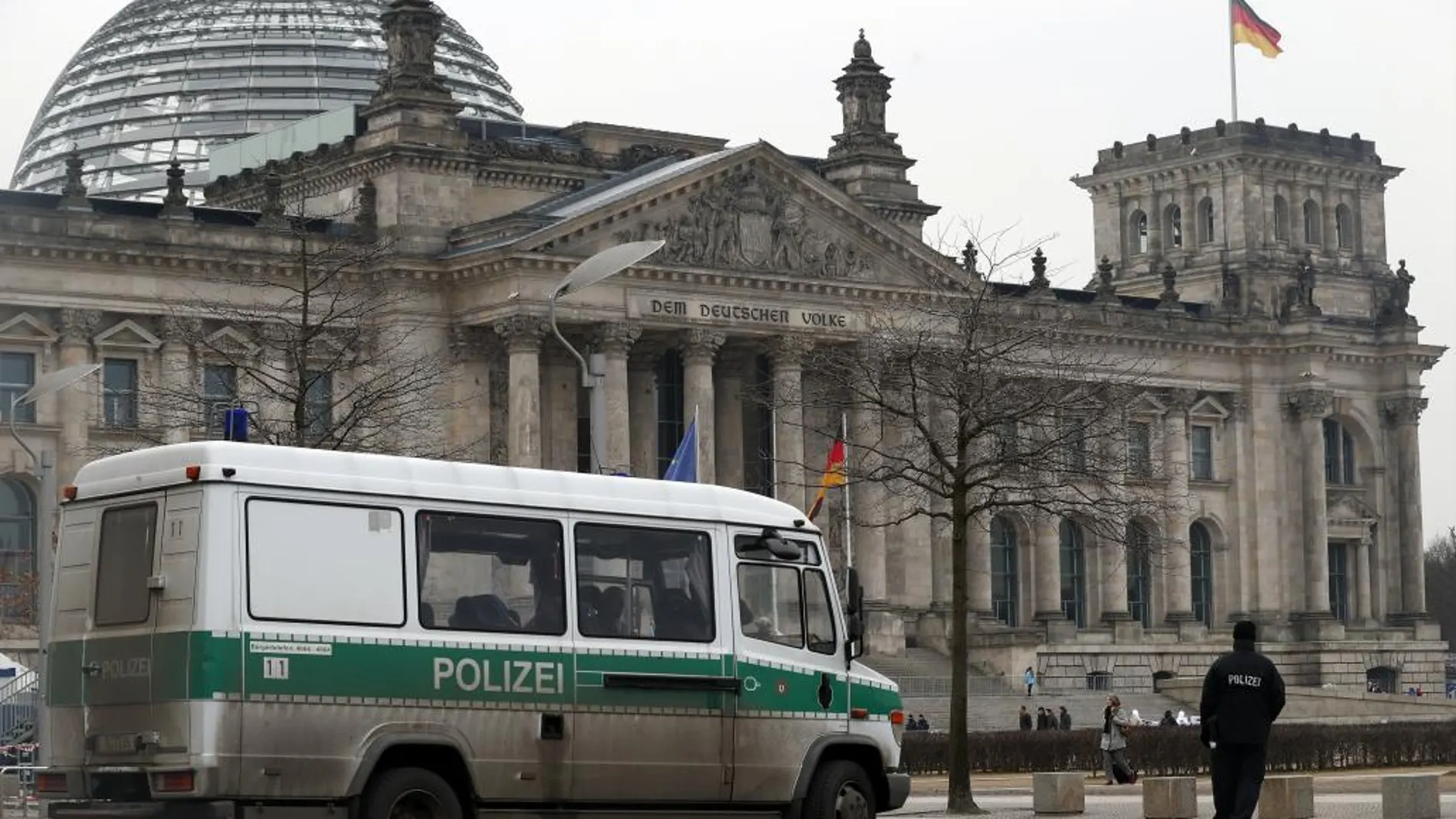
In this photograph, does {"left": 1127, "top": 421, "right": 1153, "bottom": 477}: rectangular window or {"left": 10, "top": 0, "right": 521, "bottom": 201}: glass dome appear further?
{"left": 10, "top": 0, "right": 521, "bottom": 201}: glass dome

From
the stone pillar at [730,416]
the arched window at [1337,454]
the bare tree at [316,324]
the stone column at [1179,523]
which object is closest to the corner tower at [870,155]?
the stone pillar at [730,416]

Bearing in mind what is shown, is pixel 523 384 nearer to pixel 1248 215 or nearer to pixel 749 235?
pixel 749 235

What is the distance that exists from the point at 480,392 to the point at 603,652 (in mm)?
56033

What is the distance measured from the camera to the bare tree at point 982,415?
52031mm

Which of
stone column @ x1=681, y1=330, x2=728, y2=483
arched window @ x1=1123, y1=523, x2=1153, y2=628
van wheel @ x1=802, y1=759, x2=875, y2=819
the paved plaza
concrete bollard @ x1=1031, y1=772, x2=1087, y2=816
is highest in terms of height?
stone column @ x1=681, y1=330, x2=728, y2=483

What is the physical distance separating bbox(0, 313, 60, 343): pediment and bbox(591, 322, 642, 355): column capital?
1558 centimetres

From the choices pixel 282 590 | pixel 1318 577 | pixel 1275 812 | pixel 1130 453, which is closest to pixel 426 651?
pixel 282 590

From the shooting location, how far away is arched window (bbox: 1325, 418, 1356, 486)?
366 feet

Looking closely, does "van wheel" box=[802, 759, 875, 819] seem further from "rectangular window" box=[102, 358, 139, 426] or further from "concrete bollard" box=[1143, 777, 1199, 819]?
"rectangular window" box=[102, 358, 139, 426]

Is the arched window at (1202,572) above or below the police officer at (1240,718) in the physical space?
above

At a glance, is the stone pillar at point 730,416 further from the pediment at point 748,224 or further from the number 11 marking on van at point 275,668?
the number 11 marking on van at point 275,668

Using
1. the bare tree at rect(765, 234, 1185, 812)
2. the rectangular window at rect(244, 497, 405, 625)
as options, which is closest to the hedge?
the bare tree at rect(765, 234, 1185, 812)

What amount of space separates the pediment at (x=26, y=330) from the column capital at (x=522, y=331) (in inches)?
495

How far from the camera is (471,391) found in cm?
8406
